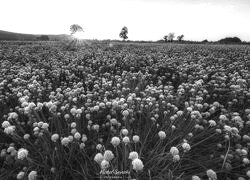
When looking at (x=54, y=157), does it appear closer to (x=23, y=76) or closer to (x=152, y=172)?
(x=152, y=172)

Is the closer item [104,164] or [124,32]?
[104,164]

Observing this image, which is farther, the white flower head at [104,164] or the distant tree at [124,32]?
the distant tree at [124,32]

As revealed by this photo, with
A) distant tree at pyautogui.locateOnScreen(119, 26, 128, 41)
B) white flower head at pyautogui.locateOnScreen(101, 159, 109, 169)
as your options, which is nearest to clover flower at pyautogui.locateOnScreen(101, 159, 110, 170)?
white flower head at pyautogui.locateOnScreen(101, 159, 109, 169)

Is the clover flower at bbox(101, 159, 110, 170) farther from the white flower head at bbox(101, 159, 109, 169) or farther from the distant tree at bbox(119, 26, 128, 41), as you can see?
the distant tree at bbox(119, 26, 128, 41)

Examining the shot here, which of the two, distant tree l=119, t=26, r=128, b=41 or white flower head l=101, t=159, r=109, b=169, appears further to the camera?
distant tree l=119, t=26, r=128, b=41

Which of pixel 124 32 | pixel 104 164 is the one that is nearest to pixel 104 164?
pixel 104 164

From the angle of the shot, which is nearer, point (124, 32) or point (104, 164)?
point (104, 164)

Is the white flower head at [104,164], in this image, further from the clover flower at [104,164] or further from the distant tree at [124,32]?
the distant tree at [124,32]

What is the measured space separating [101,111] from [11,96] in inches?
95.7

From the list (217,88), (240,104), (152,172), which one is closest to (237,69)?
(217,88)

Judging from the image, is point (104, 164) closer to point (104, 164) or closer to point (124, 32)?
point (104, 164)

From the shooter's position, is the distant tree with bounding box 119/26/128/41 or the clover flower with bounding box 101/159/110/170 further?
the distant tree with bounding box 119/26/128/41

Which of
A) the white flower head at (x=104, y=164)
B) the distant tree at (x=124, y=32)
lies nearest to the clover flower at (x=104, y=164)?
the white flower head at (x=104, y=164)

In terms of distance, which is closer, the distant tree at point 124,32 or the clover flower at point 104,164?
the clover flower at point 104,164
